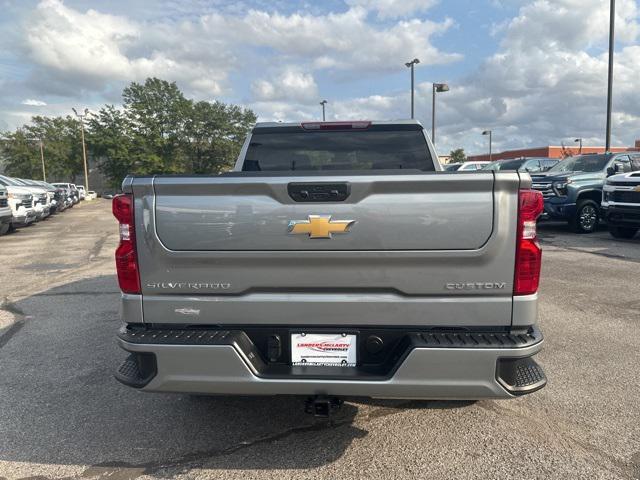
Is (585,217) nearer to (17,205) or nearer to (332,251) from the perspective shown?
(332,251)

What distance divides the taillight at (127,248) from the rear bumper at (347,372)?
294mm

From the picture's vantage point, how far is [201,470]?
9.33 ft

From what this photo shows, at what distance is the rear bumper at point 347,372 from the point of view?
8.17 feet

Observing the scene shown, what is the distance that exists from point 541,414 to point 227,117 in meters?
69.0

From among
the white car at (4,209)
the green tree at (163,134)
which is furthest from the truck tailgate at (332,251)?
the green tree at (163,134)

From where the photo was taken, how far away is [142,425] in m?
3.38

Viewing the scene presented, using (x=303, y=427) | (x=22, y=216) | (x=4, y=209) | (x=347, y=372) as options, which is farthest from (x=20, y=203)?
(x=347, y=372)

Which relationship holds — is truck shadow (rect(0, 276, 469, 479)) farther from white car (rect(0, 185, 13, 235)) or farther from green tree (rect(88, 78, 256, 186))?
green tree (rect(88, 78, 256, 186))

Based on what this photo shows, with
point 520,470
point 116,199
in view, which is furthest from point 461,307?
point 116,199

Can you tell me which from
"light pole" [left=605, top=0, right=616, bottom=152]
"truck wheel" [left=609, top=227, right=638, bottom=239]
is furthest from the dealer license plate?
"light pole" [left=605, top=0, right=616, bottom=152]

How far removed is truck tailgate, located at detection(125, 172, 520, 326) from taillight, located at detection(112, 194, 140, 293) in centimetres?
4

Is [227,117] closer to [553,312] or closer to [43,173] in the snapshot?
[43,173]

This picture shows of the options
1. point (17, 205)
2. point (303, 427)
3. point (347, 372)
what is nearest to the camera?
point (347, 372)

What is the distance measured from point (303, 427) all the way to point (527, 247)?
1.87 meters
